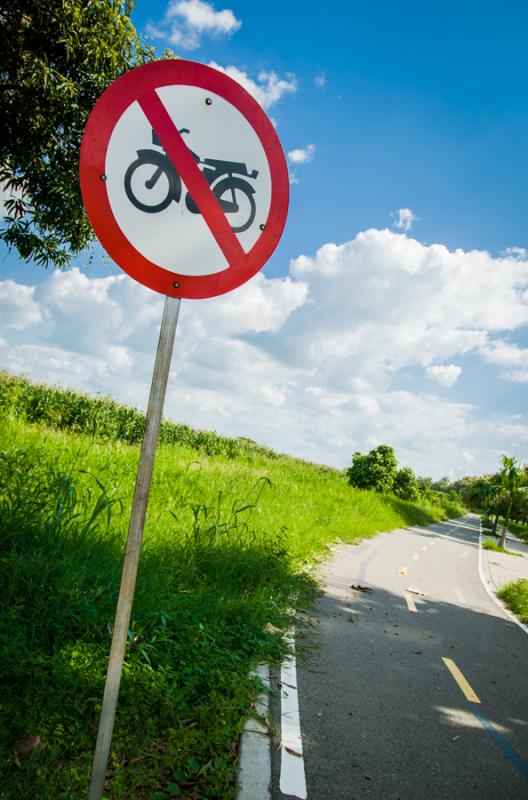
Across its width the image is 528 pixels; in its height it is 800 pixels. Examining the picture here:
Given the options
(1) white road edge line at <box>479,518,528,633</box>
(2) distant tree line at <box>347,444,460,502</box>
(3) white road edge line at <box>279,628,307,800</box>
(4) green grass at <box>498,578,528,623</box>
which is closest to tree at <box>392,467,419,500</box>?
(2) distant tree line at <box>347,444,460,502</box>

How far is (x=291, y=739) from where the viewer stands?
2803mm

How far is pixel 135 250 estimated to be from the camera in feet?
5.99

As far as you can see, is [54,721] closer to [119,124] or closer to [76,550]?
[76,550]

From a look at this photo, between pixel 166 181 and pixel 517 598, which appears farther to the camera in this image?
pixel 517 598

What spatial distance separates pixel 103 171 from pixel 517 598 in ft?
32.2

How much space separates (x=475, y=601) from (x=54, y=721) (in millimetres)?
7743

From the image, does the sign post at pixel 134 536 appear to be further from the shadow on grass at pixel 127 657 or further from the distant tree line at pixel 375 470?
the distant tree line at pixel 375 470

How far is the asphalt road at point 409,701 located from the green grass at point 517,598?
3.37 feet

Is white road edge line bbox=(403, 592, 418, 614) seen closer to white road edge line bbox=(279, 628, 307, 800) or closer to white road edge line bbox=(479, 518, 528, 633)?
white road edge line bbox=(479, 518, 528, 633)

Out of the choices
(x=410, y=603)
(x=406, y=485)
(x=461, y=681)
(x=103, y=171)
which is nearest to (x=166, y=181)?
(x=103, y=171)

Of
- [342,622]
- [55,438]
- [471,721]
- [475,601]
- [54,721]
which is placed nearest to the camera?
[54,721]

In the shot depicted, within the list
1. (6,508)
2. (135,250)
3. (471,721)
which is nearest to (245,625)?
(471,721)

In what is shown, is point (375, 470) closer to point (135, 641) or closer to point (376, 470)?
point (376, 470)

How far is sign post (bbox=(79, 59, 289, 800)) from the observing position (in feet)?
5.94
